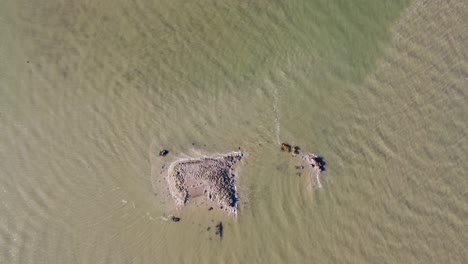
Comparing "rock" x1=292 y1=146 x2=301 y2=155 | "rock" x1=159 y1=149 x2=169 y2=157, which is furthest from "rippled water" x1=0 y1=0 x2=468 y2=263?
"rock" x1=292 y1=146 x2=301 y2=155

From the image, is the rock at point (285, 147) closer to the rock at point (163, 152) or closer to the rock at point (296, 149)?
the rock at point (296, 149)

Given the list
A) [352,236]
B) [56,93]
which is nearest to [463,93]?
[352,236]

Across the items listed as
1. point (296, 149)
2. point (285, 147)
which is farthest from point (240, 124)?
point (296, 149)

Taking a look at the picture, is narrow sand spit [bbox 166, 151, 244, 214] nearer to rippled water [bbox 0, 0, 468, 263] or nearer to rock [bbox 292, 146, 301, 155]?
rippled water [bbox 0, 0, 468, 263]

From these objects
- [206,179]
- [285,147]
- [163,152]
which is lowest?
[206,179]

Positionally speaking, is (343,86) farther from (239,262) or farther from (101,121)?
(101,121)

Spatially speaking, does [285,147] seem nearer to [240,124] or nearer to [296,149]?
[296,149]
